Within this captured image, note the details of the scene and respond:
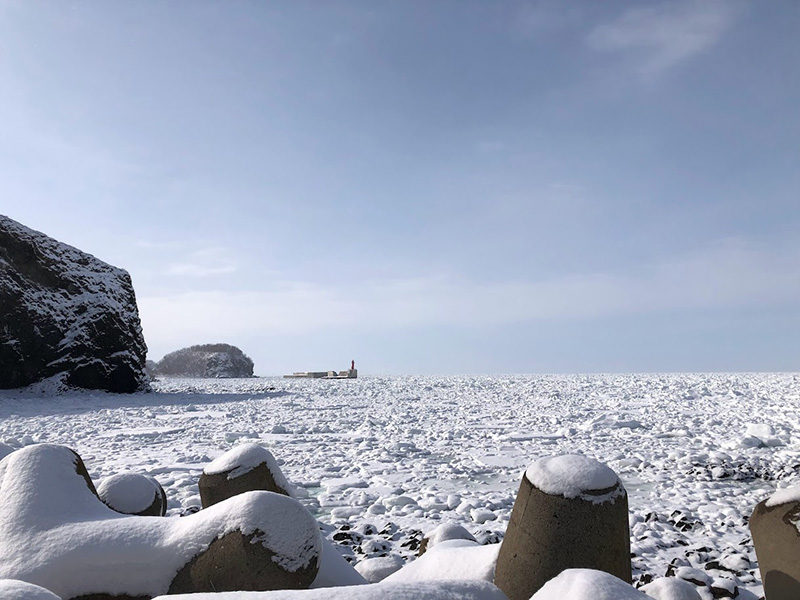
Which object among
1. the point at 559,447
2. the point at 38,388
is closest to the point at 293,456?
the point at 559,447

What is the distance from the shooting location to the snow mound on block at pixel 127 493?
2963 millimetres

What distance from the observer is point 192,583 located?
2.00 meters

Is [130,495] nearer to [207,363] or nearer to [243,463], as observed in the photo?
[243,463]

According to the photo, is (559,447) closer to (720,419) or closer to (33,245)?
(720,419)

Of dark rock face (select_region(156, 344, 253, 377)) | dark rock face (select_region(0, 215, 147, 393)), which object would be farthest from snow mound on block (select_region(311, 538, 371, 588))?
dark rock face (select_region(156, 344, 253, 377))

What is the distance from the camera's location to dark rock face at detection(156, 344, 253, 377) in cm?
3522

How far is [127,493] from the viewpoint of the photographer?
9.90ft

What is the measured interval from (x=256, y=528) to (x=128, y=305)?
57.2ft

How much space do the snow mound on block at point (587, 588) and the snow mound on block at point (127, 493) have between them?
7.10ft

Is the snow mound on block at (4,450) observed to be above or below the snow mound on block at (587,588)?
above

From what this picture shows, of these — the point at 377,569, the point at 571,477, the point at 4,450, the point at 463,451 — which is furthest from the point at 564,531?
the point at 463,451

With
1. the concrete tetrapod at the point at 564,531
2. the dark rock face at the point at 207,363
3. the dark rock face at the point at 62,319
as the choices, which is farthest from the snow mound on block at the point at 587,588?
the dark rock face at the point at 207,363

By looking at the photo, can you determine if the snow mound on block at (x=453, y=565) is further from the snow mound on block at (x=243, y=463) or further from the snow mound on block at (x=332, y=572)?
the snow mound on block at (x=243, y=463)

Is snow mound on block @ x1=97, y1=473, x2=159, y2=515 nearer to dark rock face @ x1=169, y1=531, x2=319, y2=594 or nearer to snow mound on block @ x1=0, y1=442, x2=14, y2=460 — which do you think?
snow mound on block @ x1=0, y1=442, x2=14, y2=460
